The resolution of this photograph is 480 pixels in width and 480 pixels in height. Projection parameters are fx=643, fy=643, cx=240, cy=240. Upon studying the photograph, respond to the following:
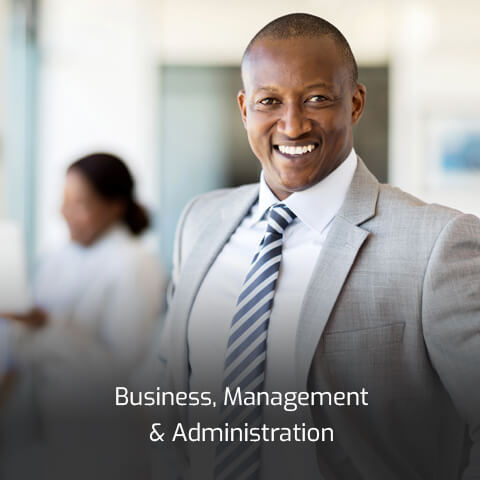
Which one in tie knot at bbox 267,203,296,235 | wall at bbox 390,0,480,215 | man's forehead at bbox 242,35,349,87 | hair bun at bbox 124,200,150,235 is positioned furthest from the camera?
wall at bbox 390,0,480,215

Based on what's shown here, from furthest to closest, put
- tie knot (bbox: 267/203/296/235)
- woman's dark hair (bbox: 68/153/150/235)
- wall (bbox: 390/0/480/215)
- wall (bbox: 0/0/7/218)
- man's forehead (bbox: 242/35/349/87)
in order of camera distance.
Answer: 1. wall (bbox: 390/0/480/215)
2. wall (bbox: 0/0/7/218)
3. woman's dark hair (bbox: 68/153/150/235)
4. tie knot (bbox: 267/203/296/235)
5. man's forehead (bbox: 242/35/349/87)

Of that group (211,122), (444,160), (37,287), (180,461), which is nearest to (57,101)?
(211,122)

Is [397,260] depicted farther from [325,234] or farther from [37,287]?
[37,287]

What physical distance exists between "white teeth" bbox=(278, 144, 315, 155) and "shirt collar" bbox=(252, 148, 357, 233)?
6 centimetres

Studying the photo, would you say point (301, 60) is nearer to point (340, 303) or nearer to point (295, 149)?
point (295, 149)

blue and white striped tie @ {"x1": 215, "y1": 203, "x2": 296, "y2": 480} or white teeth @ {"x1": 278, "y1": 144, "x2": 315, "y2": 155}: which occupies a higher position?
white teeth @ {"x1": 278, "y1": 144, "x2": 315, "y2": 155}

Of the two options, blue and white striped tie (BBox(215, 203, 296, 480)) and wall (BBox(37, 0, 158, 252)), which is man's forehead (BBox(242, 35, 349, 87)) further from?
wall (BBox(37, 0, 158, 252))

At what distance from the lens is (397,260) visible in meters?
0.58

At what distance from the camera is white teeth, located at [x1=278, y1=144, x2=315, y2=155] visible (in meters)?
→ 0.56

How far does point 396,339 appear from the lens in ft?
1.91

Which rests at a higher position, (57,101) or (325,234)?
(57,101)

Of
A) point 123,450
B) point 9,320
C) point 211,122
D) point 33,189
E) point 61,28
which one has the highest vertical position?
point 61,28

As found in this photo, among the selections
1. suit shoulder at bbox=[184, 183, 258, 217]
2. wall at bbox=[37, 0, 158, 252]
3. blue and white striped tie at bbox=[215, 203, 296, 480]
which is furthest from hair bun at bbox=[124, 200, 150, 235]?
wall at bbox=[37, 0, 158, 252]

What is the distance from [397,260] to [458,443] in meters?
0.19
